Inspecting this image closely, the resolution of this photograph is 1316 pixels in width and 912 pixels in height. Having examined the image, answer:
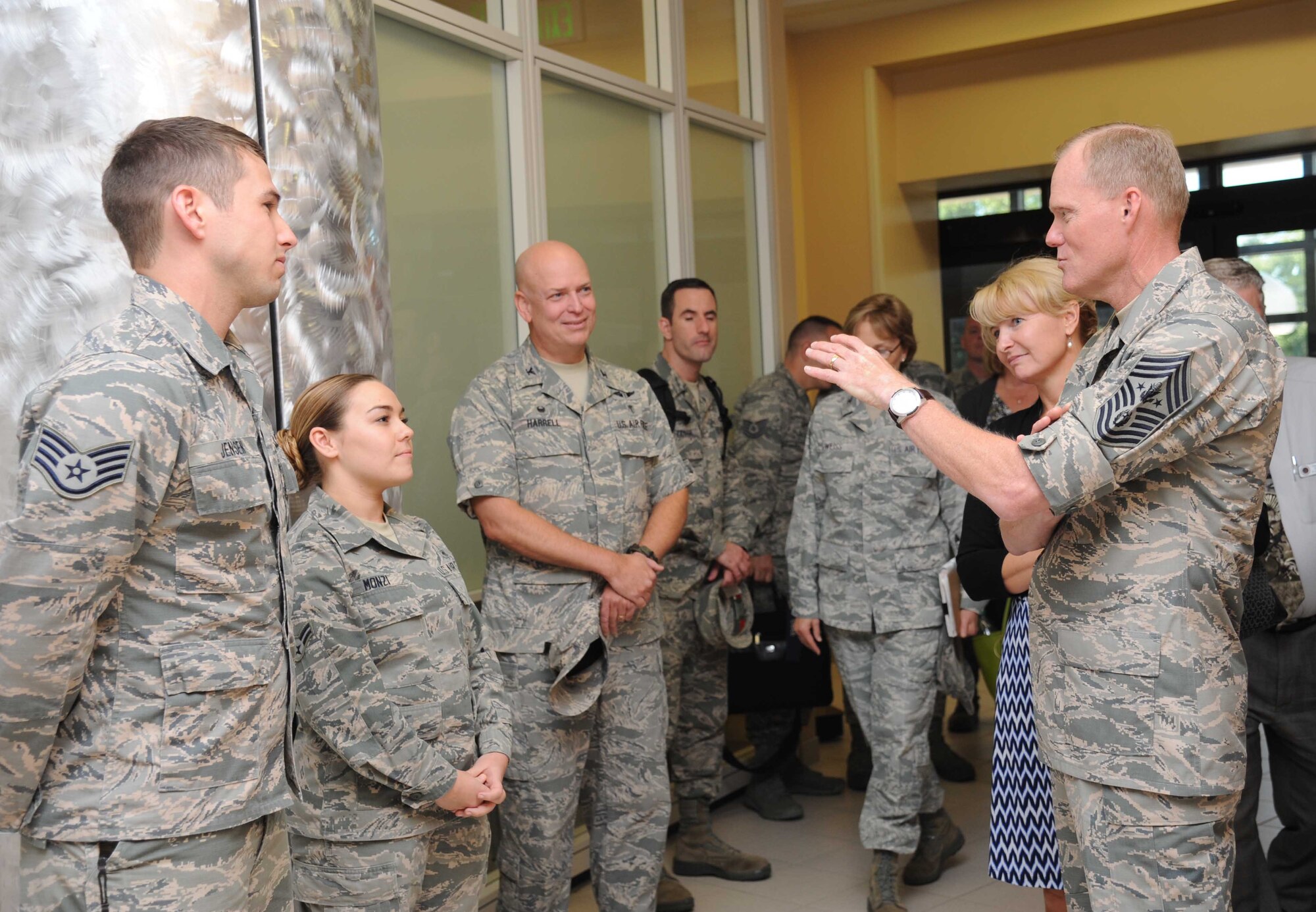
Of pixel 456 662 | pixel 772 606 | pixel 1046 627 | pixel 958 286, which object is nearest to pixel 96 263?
pixel 456 662

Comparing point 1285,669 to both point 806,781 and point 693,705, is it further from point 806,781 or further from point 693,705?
point 806,781

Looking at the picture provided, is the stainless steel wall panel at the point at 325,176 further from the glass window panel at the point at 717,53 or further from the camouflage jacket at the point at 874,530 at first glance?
the glass window panel at the point at 717,53

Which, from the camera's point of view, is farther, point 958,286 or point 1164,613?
point 958,286

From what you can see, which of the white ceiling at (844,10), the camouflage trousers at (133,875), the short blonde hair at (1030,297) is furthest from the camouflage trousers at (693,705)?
the white ceiling at (844,10)

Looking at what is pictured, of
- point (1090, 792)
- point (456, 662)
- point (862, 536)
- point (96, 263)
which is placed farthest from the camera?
point (862, 536)

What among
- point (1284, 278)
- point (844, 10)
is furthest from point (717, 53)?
point (1284, 278)

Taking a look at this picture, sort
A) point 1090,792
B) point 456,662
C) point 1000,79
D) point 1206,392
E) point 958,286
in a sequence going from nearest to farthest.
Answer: point 1206,392 → point 1090,792 → point 456,662 → point 1000,79 → point 958,286

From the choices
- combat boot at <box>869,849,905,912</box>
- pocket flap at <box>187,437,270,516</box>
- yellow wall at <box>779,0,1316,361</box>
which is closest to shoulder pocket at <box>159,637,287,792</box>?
pocket flap at <box>187,437,270,516</box>

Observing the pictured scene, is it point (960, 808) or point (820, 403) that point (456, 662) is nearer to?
point (820, 403)

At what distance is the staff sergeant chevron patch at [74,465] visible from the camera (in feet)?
4.40

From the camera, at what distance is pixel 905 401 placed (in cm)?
179

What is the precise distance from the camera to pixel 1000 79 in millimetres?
6508

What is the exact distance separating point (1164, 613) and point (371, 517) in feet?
4.43

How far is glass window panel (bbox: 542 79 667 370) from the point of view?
395cm
